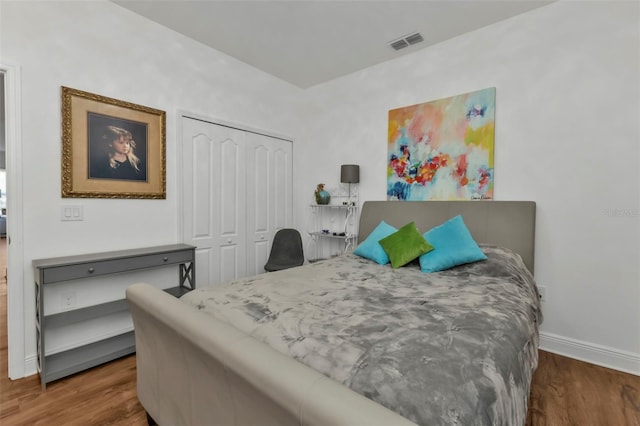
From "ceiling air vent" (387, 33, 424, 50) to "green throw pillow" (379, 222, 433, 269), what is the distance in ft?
6.08

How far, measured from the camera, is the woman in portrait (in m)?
2.48

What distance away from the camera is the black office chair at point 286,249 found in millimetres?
→ 3619

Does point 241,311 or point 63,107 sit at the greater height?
point 63,107

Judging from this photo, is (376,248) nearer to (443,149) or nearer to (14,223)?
(443,149)

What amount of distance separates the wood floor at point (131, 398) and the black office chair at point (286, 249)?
68.3 inches

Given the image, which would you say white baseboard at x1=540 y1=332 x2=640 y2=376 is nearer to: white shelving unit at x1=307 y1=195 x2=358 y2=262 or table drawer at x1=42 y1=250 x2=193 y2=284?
white shelving unit at x1=307 y1=195 x2=358 y2=262

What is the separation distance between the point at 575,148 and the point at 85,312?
4.02 m

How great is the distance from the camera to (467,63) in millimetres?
2863

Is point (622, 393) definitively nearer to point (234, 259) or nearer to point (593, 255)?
point (593, 255)

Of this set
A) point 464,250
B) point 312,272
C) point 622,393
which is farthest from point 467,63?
point 622,393

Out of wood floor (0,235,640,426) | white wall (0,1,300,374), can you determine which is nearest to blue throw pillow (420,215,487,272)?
wood floor (0,235,640,426)

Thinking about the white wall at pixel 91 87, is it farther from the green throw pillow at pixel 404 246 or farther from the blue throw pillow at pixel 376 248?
the green throw pillow at pixel 404 246

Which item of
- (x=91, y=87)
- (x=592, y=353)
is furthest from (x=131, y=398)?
(x=592, y=353)

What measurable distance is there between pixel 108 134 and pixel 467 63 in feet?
10.8
